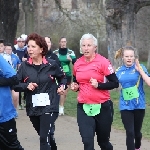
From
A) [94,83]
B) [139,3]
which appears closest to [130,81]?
[94,83]

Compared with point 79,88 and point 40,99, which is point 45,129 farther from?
point 79,88

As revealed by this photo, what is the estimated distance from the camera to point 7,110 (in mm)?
7363

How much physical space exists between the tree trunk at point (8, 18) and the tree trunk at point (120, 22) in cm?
336

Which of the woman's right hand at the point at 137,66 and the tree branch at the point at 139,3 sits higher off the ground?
the woman's right hand at the point at 137,66

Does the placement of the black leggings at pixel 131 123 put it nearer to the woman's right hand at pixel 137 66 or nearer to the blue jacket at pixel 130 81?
the blue jacket at pixel 130 81

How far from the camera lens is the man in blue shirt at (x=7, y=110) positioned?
23.9 feet

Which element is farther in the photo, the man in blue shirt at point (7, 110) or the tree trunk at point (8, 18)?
the tree trunk at point (8, 18)

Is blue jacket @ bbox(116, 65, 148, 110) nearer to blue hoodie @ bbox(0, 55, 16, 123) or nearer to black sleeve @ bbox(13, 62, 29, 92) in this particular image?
black sleeve @ bbox(13, 62, 29, 92)

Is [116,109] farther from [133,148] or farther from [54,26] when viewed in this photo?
[54,26]

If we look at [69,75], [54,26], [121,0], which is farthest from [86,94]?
[54,26]

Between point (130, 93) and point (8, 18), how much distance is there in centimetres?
1236

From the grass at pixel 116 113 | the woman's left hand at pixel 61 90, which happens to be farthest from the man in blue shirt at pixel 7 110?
the grass at pixel 116 113

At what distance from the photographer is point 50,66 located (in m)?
7.89

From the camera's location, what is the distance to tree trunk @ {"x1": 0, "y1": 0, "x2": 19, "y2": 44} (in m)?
20.3
